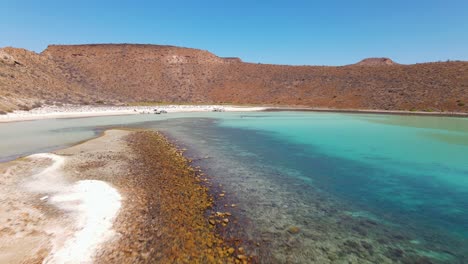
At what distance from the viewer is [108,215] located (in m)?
7.17

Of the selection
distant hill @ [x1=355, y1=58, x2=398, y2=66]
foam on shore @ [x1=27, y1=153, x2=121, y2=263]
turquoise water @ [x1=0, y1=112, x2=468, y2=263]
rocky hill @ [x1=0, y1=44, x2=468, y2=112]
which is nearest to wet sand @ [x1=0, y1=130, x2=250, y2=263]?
foam on shore @ [x1=27, y1=153, x2=121, y2=263]

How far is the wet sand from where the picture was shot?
5.70 m

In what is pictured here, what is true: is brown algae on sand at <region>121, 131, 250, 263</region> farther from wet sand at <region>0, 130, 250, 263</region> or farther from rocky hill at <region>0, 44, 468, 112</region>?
rocky hill at <region>0, 44, 468, 112</region>

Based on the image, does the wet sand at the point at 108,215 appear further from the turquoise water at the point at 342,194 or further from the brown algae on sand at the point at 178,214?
the turquoise water at the point at 342,194

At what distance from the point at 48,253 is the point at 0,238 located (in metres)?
1.49

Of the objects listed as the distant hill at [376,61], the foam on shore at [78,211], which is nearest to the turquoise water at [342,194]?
the foam on shore at [78,211]

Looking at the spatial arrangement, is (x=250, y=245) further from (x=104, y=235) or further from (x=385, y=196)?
(x=385, y=196)

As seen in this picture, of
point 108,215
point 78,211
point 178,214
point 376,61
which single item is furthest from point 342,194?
point 376,61

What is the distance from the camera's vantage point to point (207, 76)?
92375 millimetres

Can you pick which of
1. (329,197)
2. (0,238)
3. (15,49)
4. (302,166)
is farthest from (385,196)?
(15,49)

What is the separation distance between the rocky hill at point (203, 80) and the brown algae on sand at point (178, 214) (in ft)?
118

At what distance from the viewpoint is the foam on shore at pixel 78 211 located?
561 centimetres

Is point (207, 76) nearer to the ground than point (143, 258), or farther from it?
farther from it

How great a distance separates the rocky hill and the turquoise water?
36969mm
